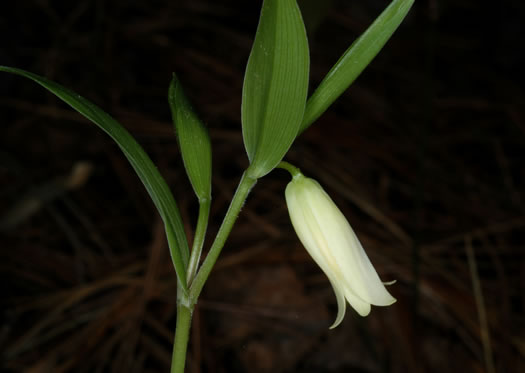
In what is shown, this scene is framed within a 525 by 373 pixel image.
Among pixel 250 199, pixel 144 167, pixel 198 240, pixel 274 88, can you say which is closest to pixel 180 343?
pixel 198 240

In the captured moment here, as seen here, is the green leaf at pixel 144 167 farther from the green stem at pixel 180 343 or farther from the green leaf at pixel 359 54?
the green leaf at pixel 359 54

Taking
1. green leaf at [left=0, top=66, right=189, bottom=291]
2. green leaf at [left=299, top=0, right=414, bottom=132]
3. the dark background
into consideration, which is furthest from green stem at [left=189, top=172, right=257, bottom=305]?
the dark background

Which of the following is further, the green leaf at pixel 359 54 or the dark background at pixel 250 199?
the dark background at pixel 250 199

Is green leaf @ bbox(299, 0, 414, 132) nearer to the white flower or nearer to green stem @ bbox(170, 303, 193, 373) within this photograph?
the white flower

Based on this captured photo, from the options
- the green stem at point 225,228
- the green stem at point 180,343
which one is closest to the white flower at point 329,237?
the green stem at point 225,228

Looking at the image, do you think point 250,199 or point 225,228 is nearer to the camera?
point 225,228

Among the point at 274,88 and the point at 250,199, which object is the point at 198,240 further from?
the point at 250,199
